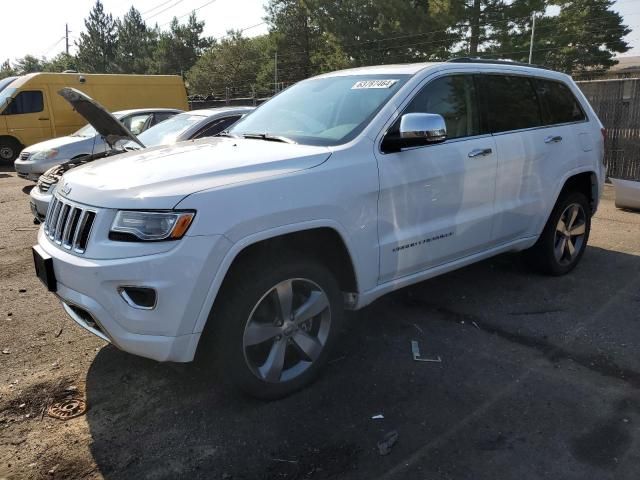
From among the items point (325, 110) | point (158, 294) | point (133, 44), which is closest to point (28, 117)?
point (325, 110)

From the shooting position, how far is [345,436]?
2854mm

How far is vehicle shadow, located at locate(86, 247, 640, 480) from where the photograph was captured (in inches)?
105

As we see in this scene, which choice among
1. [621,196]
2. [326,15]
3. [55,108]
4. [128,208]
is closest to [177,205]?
[128,208]

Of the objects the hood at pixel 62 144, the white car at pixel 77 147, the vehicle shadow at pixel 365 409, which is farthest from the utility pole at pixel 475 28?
the vehicle shadow at pixel 365 409

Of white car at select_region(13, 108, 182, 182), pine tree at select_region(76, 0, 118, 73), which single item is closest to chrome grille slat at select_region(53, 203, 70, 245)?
white car at select_region(13, 108, 182, 182)

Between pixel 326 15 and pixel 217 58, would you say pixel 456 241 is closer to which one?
pixel 326 15

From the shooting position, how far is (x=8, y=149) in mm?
15500

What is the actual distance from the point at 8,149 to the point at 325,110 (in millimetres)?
14667

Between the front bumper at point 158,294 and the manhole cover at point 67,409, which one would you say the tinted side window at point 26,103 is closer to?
the manhole cover at point 67,409

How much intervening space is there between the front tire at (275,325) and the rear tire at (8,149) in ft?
49.5

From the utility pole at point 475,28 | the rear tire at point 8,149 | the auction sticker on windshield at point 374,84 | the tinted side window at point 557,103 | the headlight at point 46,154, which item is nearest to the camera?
the auction sticker on windshield at point 374,84

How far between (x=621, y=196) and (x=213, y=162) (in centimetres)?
734

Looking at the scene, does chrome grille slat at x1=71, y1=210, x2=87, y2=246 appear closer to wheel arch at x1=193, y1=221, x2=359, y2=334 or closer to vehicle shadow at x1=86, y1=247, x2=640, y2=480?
wheel arch at x1=193, y1=221, x2=359, y2=334

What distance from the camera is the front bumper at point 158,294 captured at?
2.58 meters
